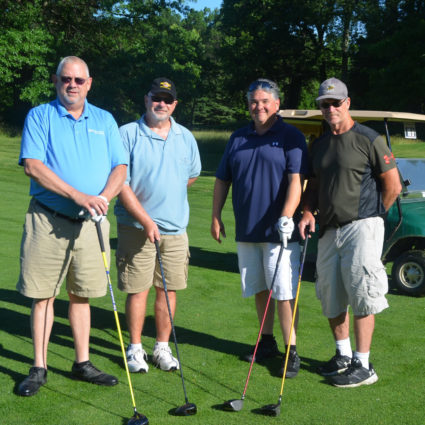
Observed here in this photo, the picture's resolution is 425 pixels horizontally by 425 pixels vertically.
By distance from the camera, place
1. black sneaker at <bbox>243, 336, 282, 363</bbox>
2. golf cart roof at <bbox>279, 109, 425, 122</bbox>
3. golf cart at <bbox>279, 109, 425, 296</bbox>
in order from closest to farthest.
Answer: black sneaker at <bbox>243, 336, 282, 363</bbox> < golf cart roof at <bbox>279, 109, 425, 122</bbox> < golf cart at <bbox>279, 109, 425, 296</bbox>

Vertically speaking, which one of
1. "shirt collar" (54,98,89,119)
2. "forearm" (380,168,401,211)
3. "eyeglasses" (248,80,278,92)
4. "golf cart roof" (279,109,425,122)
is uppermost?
"eyeglasses" (248,80,278,92)

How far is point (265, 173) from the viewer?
475 cm

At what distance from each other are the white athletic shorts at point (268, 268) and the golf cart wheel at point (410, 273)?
2.72 m

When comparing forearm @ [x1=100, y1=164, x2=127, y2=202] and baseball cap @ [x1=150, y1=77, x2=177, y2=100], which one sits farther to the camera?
baseball cap @ [x1=150, y1=77, x2=177, y2=100]

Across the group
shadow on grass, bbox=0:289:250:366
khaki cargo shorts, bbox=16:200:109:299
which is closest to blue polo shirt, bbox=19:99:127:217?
khaki cargo shorts, bbox=16:200:109:299

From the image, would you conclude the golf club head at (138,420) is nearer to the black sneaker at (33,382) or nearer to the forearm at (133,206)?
the black sneaker at (33,382)

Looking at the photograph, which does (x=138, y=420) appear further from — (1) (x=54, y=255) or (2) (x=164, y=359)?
(1) (x=54, y=255)

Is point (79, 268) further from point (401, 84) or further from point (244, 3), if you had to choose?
point (244, 3)

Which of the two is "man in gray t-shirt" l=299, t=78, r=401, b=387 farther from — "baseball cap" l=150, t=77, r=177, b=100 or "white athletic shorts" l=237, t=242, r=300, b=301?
"baseball cap" l=150, t=77, r=177, b=100

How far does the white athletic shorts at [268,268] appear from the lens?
15.6ft

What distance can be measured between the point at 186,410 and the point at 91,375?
823 millimetres

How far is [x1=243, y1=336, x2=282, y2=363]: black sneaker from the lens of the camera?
5023 mm

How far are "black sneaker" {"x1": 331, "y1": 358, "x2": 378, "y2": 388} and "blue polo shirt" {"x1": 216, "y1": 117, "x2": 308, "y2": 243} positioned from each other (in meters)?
0.96

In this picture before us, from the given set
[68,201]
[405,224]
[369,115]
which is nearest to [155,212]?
[68,201]
